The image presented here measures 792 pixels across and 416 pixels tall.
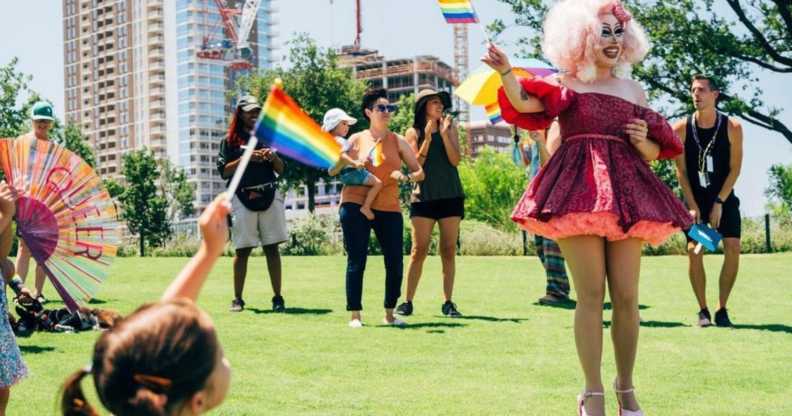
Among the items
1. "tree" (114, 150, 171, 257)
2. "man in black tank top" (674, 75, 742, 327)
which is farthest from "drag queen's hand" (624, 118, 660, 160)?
"tree" (114, 150, 171, 257)

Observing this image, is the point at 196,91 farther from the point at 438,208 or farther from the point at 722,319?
the point at 722,319

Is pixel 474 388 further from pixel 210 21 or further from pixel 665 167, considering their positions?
pixel 210 21

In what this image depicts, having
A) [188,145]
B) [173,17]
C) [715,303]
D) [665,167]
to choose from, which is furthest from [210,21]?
[715,303]

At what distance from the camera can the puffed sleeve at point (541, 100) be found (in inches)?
178

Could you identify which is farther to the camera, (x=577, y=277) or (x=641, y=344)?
(x=641, y=344)

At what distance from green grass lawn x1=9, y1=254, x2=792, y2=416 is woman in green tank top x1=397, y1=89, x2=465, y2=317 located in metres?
0.59

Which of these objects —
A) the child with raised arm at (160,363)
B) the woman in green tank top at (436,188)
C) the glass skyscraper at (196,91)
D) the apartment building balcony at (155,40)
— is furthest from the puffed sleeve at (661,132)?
the apartment building balcony at (155,40)

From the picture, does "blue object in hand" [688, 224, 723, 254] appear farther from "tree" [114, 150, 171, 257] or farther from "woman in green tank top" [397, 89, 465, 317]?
"tree" [114, 150, 171, 257]

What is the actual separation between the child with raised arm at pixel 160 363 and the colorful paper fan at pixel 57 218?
10.1ft

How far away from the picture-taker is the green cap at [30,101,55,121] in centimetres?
849

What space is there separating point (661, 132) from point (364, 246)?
3.69m

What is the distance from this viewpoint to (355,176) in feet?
25.8

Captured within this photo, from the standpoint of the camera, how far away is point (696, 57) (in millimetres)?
30781

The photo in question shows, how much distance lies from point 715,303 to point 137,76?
160251mm
